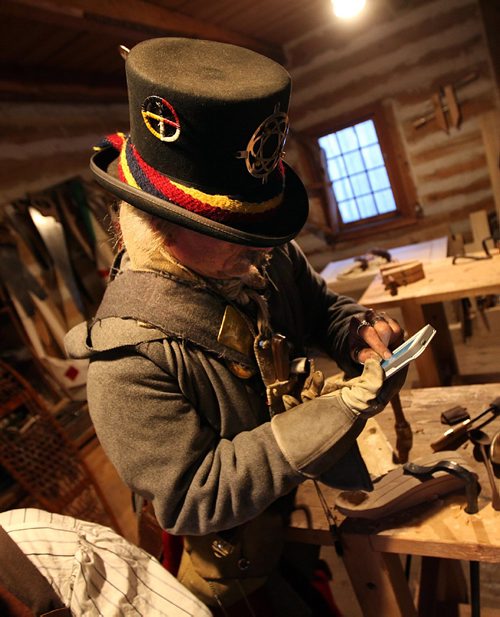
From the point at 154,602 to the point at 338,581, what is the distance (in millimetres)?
1695

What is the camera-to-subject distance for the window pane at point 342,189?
18.1 ft

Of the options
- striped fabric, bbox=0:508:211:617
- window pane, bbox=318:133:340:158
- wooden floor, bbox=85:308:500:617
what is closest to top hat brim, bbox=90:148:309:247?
striped fabric, bbox=0:508:211:617

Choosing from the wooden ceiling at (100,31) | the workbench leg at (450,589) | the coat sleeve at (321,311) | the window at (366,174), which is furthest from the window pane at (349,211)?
the workbench leg at (450,589)

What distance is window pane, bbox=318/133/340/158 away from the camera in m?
5.44

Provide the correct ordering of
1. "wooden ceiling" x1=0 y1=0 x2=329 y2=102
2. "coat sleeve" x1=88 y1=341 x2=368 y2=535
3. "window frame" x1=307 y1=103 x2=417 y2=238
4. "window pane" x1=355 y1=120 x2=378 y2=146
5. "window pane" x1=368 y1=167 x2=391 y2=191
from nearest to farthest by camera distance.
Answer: "coat sleeve" x1=88 y1=341 x2=368 y2=535, "wooden ceiling" x1=0 y1=0 x2=329 y2=102, "window frame" x1=307 y1=103 x2=417 y2=238, "window pane" x1=355 y1=120 x2=378 y2=146, "window pane" x1=368 y1=167 x2=391 y2=191

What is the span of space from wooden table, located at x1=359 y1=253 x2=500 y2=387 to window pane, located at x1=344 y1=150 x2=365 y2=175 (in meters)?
2.55

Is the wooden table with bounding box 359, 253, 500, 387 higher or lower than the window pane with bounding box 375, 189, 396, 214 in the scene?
lower

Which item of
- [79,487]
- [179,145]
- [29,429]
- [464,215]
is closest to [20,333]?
[29,429]

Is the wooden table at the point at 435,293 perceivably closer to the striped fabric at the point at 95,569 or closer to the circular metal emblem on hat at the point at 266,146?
the circular metal emblem on hat at the point at 266,146

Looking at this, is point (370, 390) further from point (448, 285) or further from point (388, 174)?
point (388, 174)

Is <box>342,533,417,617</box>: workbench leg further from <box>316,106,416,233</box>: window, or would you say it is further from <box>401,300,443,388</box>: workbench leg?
<box>316,106,416,233</box>: window

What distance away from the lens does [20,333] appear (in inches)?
137

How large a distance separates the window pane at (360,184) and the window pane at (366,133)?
0.37 meters

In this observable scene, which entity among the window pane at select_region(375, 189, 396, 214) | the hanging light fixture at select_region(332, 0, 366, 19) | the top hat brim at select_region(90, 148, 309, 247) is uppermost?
the hanging light fixture at select_region(332, 0, 366, 19)
